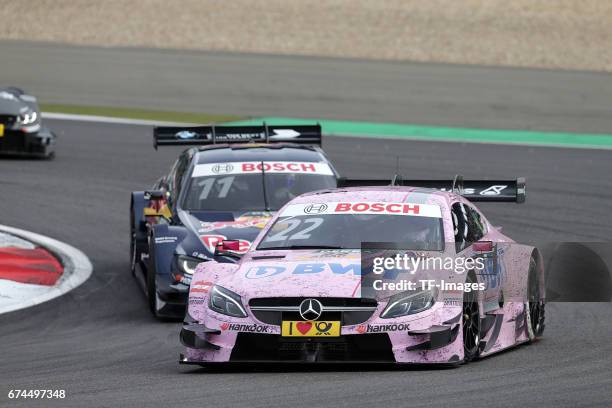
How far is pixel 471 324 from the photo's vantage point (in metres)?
8.96

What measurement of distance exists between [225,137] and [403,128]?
40.5ft

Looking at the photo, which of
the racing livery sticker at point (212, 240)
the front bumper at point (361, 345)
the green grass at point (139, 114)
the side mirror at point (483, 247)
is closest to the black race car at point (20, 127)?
the green grass at point (139, 114)

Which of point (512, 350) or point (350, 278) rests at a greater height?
point (350, 278)

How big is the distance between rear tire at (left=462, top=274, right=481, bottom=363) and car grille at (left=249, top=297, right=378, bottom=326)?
0.66 m

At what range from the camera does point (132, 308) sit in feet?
42.2

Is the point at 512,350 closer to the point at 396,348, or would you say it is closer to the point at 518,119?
the point at 396,348

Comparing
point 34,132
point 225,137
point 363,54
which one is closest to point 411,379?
point 225,137

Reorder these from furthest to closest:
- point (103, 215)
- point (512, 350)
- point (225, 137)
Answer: point (103, 215) < point (225, 137) < point (512, 350)

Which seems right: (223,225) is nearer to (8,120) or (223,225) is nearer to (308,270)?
(308,270)

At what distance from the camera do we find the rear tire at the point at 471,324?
885 centimetres

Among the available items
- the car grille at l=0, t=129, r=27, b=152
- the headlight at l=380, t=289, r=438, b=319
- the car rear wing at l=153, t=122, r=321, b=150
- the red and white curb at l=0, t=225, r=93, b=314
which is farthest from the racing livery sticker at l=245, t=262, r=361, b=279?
the car grille at l=0, t=129, r=27, b=152

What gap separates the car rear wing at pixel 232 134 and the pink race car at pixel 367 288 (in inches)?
173

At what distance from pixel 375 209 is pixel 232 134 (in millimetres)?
5249

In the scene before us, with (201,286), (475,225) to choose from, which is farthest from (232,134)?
(201,286)
